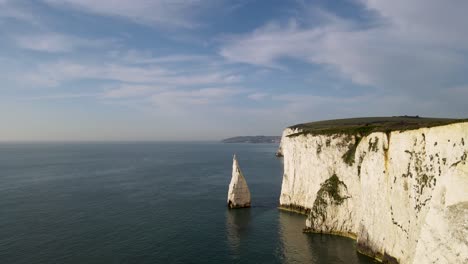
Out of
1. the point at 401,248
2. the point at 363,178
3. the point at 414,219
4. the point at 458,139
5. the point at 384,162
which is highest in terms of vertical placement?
the point at 458,139

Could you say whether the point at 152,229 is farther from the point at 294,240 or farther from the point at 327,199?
the point at 327,199

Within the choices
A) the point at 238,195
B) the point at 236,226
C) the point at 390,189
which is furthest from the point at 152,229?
the point at 390,189

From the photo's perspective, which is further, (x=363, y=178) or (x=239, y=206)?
(x=239, y=206)

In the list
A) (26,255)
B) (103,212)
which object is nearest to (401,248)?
(26,255)

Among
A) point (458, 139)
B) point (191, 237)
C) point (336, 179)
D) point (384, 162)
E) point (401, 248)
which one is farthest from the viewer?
point (336, 179)

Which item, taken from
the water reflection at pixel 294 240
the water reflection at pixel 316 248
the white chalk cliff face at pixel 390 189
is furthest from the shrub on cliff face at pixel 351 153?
the water reflection at pixel 294 240

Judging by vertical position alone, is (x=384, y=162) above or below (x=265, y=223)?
above

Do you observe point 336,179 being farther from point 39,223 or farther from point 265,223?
point 39,223

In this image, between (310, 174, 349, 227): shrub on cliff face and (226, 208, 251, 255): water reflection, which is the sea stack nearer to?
(226, 208, 251, 255): water reflection
